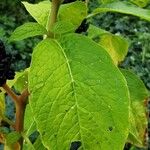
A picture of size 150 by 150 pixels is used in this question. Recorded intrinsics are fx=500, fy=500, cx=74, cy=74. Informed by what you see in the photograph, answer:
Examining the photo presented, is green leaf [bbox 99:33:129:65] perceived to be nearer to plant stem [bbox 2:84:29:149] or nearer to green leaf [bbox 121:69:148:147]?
green leaf [bbox 121:69:148:147]

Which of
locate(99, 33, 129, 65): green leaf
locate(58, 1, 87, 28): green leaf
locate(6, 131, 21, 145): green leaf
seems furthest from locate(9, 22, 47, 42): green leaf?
locate(99, 33, 129, 65): green leaf

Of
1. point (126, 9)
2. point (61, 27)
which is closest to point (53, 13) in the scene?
point (61, 27)

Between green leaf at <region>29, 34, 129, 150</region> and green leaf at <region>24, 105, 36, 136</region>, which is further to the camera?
green leaf at <region>24, 105, 36, 136</region>

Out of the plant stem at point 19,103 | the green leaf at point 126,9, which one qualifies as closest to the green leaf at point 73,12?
the green leaf at point 126,9

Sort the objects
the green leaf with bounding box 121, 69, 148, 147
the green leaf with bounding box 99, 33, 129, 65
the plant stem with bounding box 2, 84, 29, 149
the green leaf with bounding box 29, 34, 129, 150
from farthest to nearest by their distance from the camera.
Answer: the green leaf with bounding box 99, 33, 129, 65 → the green leaf with bounding box 121, 69, 148, 147 → the plant stem with bounding box 2, 84, 29, 149 → the green leaf with bounding box 29, 34, 129, 150

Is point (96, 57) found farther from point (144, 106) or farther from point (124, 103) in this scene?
point (144, 106)

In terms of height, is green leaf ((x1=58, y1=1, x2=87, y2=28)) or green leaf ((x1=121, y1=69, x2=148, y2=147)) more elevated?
green leaf ((x1=58, y1=1, x2=87, y2=28))

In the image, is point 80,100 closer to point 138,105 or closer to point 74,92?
point 74,92

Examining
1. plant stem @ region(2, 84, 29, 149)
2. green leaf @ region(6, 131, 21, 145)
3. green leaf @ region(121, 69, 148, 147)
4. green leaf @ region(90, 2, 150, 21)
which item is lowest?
green leaf @ region(121, 69, 148, 147)
